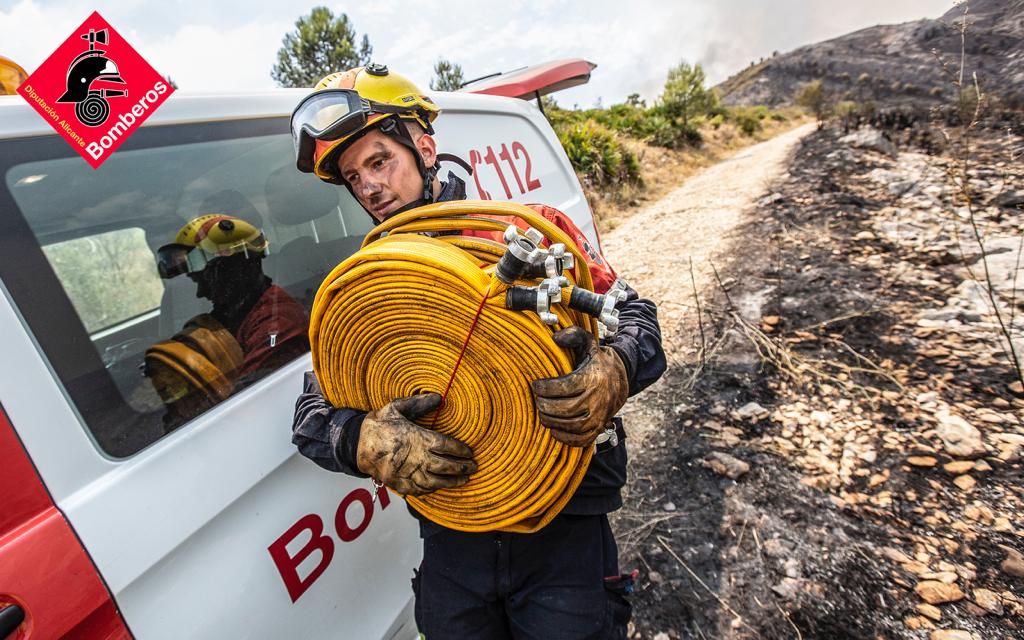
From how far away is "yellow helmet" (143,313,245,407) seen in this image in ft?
3.80

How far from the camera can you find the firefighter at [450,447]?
1.05 m

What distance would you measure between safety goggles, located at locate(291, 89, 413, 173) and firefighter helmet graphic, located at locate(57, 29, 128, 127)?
40 centimetres

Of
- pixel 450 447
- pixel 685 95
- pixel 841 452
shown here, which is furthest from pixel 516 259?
pixel 685 95

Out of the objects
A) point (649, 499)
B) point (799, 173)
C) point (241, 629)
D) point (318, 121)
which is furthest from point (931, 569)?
point (799, 173)

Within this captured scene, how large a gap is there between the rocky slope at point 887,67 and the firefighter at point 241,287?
10.4ft

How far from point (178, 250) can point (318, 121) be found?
0.51 m

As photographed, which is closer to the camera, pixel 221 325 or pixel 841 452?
pixel 221 325

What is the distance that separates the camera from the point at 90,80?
1058 millimetres

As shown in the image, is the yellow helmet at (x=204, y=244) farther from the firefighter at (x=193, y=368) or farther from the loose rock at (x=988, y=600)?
the loose rock at (x=988, y=600)

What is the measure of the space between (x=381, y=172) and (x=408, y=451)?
0.81m

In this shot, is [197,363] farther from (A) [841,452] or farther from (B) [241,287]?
(A) [841,452]

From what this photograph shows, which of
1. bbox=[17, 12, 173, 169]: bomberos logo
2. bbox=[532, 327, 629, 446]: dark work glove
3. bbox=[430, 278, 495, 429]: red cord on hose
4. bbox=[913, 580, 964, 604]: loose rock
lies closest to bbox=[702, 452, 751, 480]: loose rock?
bbox=[913, 580, 964, 604]: loose rock

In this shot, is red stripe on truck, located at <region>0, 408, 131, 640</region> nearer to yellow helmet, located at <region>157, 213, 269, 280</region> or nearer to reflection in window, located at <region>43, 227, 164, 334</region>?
reflection in window, located at <region>43, 227, 164, 334</region>

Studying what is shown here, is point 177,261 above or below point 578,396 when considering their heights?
above
